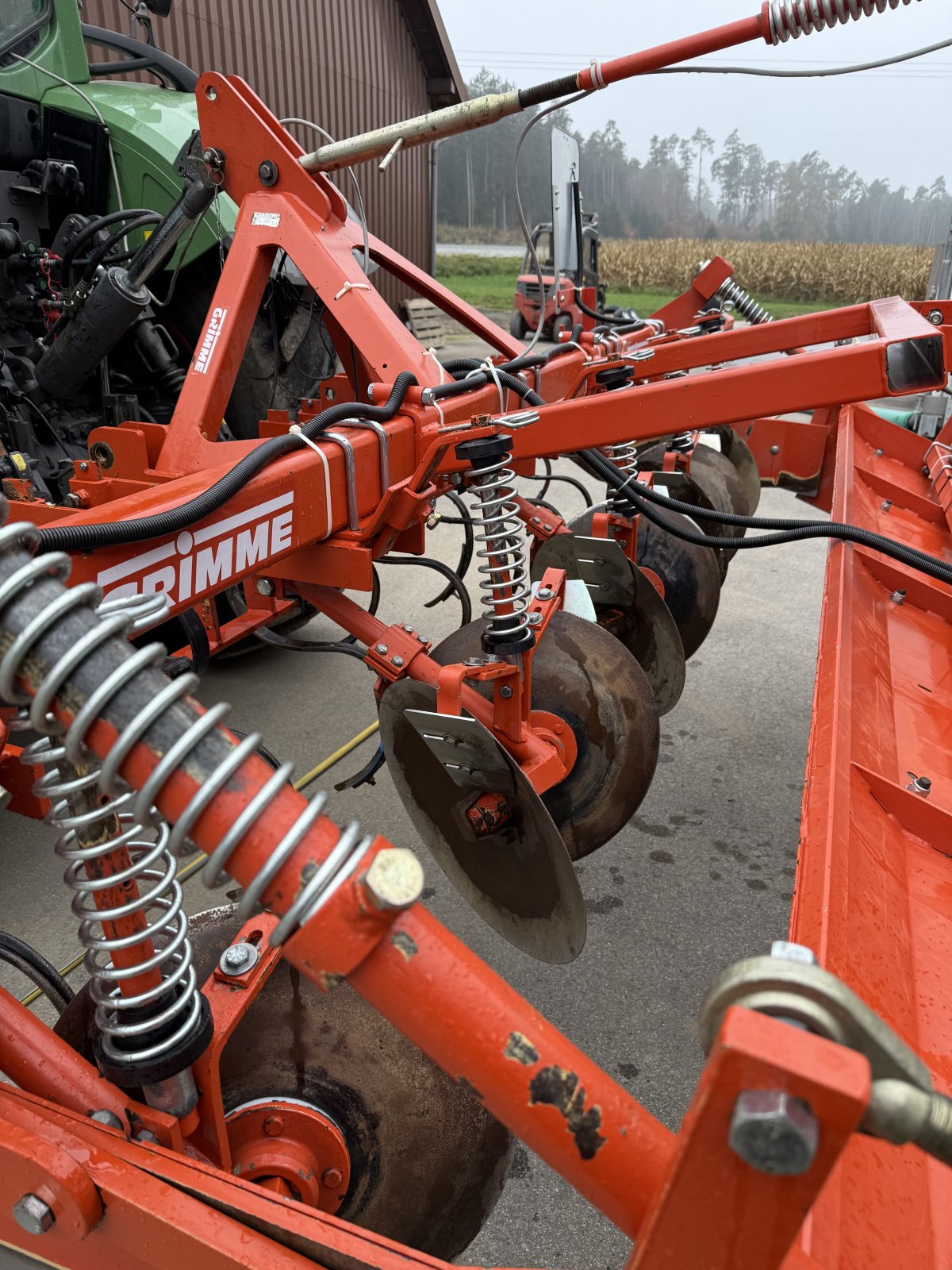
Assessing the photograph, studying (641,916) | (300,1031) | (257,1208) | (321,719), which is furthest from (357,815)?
(257,1208)

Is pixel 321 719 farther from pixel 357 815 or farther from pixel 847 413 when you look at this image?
pixel 847 413

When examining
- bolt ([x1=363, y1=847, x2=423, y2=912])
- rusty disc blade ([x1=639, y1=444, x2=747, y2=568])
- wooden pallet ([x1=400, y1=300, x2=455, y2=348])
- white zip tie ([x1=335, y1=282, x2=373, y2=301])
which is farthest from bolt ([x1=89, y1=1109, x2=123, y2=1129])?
wooden pallet ([x1=400, y1=300, x2=455, y2=348])

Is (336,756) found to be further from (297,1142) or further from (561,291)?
(561,291)

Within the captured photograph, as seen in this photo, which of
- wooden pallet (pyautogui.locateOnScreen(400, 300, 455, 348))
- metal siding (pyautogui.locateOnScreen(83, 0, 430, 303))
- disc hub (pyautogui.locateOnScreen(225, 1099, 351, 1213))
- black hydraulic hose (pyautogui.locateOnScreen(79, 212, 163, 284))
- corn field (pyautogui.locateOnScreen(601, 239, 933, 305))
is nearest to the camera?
disc hub (pyautogui.locateOnScreen(225, 1099, 351, 1213))

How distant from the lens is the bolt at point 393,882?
601mm

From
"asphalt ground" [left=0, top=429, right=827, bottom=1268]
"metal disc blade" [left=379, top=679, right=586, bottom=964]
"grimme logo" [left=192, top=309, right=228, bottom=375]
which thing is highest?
"grimme logo" [left=192, top=309, right=228, bottom=375]

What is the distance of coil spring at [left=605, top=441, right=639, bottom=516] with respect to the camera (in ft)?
8.89

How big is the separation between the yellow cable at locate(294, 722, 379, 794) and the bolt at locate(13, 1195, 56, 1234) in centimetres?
196

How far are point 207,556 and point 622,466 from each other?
168cm

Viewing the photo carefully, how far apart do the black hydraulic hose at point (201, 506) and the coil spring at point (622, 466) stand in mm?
1029

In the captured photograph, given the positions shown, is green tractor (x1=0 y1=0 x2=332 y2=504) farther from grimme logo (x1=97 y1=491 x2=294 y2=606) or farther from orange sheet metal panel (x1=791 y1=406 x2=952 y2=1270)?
orange sheet metal panel (x1=791 y1=406 x2=952 y2=1270)

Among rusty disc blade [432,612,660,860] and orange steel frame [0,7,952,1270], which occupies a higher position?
orange steel frame [0,7,952,1270]

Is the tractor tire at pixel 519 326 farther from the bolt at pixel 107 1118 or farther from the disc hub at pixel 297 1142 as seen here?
the bolt at pixel 107 1118

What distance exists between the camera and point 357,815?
9.34ft
